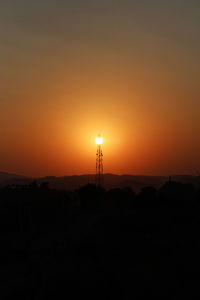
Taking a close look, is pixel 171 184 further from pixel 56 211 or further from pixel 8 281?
pixel 8 281

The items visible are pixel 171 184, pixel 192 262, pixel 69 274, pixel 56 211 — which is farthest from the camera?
pixel 171 184

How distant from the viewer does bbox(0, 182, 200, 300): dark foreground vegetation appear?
19.2 metres

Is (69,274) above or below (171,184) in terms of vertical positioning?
below

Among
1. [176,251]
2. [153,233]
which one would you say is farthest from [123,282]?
[153,233]

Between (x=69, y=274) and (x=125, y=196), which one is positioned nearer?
(x=69, y=274)

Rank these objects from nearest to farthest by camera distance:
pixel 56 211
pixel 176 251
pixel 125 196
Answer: pixel 176 251
pixel 56 211
pixel 125 196

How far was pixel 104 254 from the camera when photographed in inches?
1009

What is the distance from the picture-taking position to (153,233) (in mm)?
31750

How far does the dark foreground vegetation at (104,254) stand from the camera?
19.2 meters

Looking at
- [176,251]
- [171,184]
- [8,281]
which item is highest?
[171,184]

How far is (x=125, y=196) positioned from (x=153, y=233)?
3116cm

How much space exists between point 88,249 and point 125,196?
3567 cm

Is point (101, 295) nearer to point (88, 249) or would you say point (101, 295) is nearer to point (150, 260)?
point (150, 260)

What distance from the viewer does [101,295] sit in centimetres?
1841
